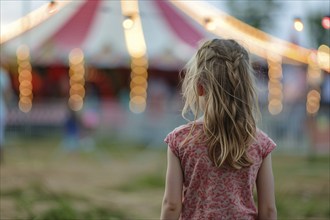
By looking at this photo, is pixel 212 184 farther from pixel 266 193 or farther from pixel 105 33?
→ pixel 105 33

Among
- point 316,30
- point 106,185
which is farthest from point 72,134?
point 316,30

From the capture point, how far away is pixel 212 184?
86.1 inches

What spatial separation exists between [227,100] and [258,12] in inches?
259

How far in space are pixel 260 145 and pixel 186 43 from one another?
9454mm

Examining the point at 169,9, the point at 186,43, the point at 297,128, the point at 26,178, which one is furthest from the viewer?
the point at 297,128

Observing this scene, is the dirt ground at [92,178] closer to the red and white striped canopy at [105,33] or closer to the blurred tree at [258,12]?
the red and white striped canopy at [105,33]

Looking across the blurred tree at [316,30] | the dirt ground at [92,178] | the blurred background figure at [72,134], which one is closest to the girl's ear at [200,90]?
the dirt ground at [92,178]

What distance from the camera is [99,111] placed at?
16891 mm

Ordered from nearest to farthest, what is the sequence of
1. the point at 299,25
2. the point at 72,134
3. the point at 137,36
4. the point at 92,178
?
the point at 299,25 < the point at 92,178 < the point at 137,36 < the point at 72,134

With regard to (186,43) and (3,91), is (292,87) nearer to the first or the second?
(186,43)

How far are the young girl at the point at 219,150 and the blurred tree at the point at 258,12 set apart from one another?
18.2 feet

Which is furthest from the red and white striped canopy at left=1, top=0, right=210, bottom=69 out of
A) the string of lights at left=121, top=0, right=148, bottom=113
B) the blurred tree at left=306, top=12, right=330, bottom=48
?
the blurred tree at left=306, top=12, right=330, bottom=48

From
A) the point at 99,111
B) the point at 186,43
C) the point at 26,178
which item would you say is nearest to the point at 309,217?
the point at 26,178

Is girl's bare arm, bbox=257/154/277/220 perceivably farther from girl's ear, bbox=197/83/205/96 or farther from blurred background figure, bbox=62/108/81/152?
blurred background figure, bbox=62/108/81/152
